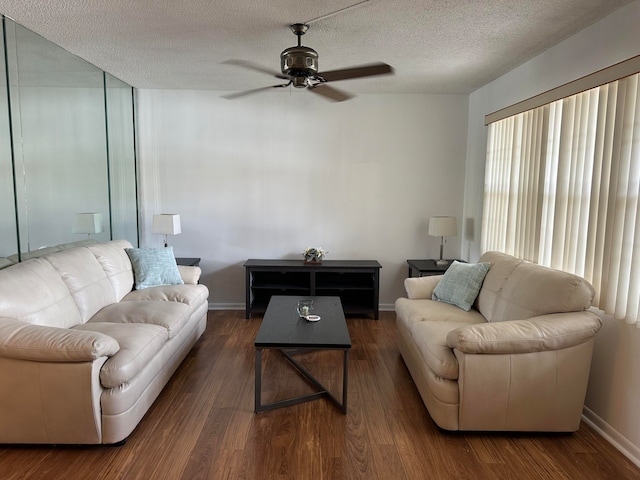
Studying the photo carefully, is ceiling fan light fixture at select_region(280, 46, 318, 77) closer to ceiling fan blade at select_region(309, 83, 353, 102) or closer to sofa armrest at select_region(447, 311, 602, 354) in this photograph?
ceiling fan blade at select_region(309, 83, 353, 102)

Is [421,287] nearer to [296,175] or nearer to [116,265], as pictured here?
[296,175]

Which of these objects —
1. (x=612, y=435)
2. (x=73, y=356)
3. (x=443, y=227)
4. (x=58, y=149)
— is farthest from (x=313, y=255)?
(x=612, y=435)

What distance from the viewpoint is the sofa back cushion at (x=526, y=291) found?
243cm

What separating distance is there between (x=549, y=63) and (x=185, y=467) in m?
3.74

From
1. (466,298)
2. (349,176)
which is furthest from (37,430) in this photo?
(349,176)

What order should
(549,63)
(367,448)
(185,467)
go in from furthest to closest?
(549,63), (367,448), (185,467)

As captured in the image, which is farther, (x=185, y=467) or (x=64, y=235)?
(x=64, y=235)

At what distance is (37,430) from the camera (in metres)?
2.19

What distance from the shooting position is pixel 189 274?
4051 millimetres

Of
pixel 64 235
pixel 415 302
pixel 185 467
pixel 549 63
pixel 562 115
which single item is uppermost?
pixel 549 63

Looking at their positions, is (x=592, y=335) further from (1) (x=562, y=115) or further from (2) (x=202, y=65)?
(2) (x=202, y=65)

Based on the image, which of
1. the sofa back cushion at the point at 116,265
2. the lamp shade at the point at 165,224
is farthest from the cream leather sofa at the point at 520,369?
the lamp shade at the point at 165,224

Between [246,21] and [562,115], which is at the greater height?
[246,21]

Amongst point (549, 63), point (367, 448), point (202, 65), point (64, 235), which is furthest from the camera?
point (202, 65)
